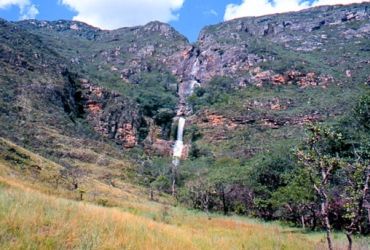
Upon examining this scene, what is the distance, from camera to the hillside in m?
13.9

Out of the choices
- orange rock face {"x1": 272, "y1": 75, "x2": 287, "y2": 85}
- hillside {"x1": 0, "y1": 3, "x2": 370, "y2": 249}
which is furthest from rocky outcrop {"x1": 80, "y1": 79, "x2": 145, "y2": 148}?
orange rock face {"x1": 272, "y1": 75, "x2": 287, "y2": 85}

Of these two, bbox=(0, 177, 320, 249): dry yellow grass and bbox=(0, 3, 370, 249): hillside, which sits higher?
bbox=(0, 3, 370, 249): hillside

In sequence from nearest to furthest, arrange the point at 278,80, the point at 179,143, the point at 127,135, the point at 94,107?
the point at 94,107, the point at 127,135, the point at 179,143, the point at 278,80

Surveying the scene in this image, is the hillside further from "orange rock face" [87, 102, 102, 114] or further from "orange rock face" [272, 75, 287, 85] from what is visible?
"orange rock face" [272, 75, 287, 85]

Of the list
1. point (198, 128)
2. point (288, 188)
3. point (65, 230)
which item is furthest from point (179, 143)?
point (65, 230)

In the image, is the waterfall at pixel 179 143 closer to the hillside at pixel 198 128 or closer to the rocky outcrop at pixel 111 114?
the hillside at pixel 198 128

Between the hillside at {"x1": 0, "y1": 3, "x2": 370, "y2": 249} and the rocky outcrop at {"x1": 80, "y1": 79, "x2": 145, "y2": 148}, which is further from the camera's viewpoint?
the rocky outcrop at {"x1": 80, "y1": 79, "x2": 145, "y2": 148}

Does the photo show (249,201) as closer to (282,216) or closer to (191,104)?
(282,216)

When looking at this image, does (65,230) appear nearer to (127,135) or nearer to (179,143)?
(127,135)

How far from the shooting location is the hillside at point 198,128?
45.6ft

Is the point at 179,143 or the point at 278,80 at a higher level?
the point at 278,80

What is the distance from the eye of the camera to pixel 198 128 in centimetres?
11956

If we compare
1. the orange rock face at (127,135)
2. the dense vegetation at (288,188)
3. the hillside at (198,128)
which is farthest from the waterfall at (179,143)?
the dense vegetation at (288,188)

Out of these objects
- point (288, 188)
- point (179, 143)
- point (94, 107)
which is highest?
point (94, 107)
